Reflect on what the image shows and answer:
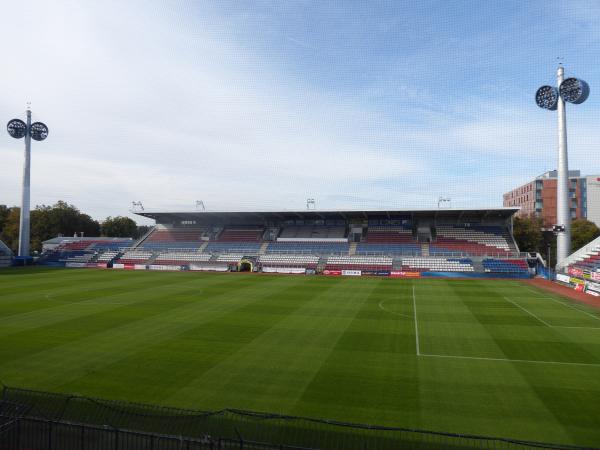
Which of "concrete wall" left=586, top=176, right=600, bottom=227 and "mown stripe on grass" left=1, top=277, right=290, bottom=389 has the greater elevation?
"concrete wall" left=586, top=176, right=600, bottom=227

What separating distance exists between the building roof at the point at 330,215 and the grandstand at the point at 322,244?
15 cm

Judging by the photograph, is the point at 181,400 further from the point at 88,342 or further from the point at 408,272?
the point at 408,272

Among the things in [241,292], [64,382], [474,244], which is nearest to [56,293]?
[241,292]

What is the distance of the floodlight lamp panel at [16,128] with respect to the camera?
56.5 metres

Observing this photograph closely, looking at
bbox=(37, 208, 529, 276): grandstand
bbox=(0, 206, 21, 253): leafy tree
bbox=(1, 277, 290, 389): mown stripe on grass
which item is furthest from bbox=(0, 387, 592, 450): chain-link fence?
bbox=(0, 206, 21, 253): leafy tree

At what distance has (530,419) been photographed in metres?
10.2

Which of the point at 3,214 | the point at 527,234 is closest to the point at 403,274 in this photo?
the point at 527,234

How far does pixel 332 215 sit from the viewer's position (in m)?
63.8

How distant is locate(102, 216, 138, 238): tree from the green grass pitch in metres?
74.6

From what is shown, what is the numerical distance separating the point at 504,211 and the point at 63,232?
286ft

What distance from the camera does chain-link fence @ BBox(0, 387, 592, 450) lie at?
8.42m

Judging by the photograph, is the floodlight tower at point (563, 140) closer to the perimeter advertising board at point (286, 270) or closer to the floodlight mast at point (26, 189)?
the perimeter advertising board at point (286, 270)

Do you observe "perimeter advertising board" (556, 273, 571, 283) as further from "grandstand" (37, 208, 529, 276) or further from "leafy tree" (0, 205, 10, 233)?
"leafy tree" (0, 205, 10, 233)

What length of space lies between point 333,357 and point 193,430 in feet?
23.2
